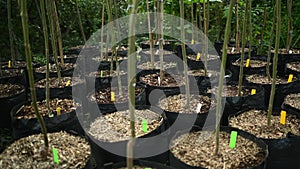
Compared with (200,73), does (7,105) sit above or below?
A: below

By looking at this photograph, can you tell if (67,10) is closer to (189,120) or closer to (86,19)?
(86,19)

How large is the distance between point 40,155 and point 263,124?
1029 millimetres

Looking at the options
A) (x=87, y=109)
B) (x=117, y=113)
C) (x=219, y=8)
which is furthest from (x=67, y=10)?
(x=117, y=113)

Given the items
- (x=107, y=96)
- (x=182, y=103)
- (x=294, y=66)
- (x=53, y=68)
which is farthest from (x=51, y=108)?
(x=294, y=66)

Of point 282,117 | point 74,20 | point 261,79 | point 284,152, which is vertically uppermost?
point 74,20

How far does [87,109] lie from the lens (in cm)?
184

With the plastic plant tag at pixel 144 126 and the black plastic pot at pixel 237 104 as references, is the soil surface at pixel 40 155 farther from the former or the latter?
the black plastic pot at pixel 237 104

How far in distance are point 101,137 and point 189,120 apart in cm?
43

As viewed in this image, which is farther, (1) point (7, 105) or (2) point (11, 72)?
(2) point (11, 72)

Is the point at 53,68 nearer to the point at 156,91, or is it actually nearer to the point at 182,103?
the point at 156,91

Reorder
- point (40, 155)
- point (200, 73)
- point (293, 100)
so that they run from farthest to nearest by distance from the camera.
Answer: point (200, 73), point (293, 100), point (40, 155)

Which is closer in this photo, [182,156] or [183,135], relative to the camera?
[182,156]

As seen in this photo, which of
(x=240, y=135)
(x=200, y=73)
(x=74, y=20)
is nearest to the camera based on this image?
(x=240, y=135)

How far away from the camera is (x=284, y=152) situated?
4.10 ft
